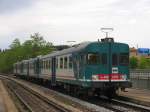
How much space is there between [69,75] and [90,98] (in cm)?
238

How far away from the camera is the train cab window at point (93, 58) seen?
23.1m

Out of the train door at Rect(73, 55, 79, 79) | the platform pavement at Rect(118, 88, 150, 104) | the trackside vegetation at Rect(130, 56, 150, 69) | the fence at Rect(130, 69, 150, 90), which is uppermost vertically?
the trackside vegetation at Rect(130, 56, 150, 69)

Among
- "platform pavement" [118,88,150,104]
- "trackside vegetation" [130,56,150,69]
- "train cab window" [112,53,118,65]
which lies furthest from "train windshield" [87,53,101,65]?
"trackside vegetation" [130,56,150,69]

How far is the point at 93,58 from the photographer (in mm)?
23250

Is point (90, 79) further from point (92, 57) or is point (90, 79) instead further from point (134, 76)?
point (134, 76)

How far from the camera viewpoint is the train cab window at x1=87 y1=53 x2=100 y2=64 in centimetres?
2314

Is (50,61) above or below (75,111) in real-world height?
above

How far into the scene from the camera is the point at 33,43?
132 m

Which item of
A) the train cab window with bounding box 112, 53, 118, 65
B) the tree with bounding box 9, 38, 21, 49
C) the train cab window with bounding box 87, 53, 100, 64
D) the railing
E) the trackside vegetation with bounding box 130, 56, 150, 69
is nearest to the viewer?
the train cab window with bounding box 87, 53, 100, 64

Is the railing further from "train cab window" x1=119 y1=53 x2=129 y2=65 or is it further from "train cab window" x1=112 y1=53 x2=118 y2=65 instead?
"train cab window" x1=112 y1=53 x2=118 y2=65

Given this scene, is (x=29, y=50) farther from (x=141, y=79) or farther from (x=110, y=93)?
(x=110, y=93)

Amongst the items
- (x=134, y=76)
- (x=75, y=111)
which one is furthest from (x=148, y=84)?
(x=75, y=111)

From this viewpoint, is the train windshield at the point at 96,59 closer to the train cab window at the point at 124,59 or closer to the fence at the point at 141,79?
the train cab window at the point at 124,59

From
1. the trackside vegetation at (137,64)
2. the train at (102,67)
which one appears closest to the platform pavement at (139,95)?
the train at (102,67)
